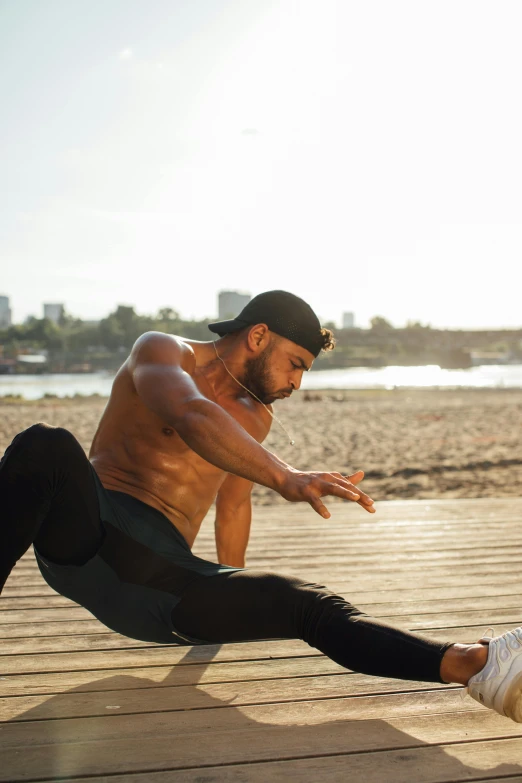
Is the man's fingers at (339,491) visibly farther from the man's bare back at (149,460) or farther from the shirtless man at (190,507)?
the man's bare back at (149,460)

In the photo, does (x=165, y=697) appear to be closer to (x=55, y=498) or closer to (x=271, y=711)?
(x=271, y=711)

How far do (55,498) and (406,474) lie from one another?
22.5ft

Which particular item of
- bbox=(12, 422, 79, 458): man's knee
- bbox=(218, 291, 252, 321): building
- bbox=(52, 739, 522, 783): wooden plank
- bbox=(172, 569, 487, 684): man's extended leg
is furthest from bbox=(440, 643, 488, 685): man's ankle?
bbox=(218, 291, 252, 321): building

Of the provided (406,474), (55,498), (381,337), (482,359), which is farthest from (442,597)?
(482,359)

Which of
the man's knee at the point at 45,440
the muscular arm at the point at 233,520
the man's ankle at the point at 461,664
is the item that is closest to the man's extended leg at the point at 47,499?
the man's knee at the point at 45,440

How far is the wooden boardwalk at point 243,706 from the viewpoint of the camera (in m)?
1.51

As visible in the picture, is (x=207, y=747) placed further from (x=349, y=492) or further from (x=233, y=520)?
(x=233, y=520)

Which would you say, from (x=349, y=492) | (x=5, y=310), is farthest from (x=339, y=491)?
(x=5, y=310)

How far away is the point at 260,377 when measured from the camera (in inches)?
86.8

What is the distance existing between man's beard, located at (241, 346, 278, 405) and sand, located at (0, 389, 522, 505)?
168 inches

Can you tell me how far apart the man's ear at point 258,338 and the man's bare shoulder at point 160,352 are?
20 cm

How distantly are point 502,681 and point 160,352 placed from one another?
1099 millimetres

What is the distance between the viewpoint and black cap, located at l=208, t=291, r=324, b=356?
215 cm

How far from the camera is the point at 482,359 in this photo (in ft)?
330
